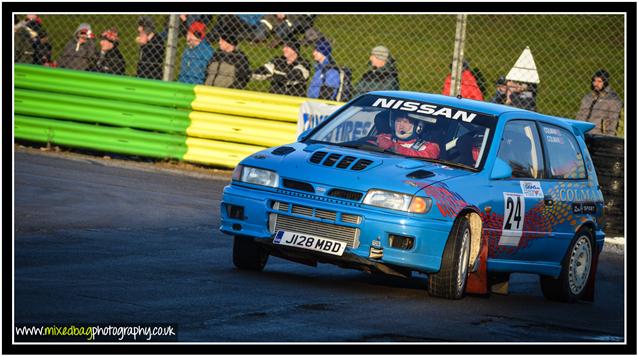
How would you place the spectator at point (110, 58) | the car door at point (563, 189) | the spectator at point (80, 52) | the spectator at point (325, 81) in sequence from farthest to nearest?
the spectator at point (80, 52), the spectator at point (110, 58), the spectator at point (325, 81), the car door at point (563, 189)

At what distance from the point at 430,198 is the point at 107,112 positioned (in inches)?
388

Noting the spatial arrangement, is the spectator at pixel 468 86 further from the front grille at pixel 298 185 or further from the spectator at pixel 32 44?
the front grille at pixel 298 185

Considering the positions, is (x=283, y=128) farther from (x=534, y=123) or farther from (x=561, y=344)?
(x=561, y=344)

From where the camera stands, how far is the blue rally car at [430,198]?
27.8 ft

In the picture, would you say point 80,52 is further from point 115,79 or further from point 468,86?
point 468,86

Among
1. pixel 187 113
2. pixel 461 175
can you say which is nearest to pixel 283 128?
pixel 187 113

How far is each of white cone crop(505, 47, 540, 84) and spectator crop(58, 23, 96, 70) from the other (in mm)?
6697

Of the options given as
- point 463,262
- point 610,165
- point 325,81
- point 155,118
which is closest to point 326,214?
point 463,262

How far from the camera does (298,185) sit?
8688 millimetres

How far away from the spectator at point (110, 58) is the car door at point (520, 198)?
939cm

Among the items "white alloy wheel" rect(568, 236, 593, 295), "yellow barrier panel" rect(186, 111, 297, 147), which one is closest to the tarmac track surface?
"white alloy wheel" rect(568, 236, 593, 295)

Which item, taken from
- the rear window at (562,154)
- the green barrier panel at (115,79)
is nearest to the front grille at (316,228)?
the rear window at (562,154)

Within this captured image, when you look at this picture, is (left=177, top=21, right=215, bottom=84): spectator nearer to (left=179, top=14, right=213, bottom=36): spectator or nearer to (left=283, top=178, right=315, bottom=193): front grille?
(left=179, top=14, right=213, bottom=36): spectator

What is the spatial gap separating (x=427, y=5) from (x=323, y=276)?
438cm
